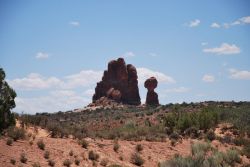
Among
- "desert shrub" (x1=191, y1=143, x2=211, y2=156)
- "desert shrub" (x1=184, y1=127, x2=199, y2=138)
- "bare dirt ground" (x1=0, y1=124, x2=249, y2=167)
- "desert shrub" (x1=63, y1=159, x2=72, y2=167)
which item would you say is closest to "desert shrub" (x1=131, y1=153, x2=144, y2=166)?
"bare dirt ground" (x1=0, y1=124, x2=249, y2=167)

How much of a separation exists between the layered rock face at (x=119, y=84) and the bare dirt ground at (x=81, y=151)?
63696 millimetres

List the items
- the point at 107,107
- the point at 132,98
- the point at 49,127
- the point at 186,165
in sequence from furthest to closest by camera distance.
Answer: the point at 132,98 < the point at 107,107 < the point at 49,127 < the point at 186,165

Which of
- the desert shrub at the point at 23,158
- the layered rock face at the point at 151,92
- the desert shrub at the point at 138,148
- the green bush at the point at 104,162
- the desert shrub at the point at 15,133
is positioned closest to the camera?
the desert shrub at the point at 23,158

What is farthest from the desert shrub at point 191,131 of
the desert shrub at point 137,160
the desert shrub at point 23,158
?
the desert shrub at point 23,158

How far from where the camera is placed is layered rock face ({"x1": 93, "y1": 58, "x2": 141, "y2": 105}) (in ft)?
305

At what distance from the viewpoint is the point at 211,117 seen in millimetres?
41656

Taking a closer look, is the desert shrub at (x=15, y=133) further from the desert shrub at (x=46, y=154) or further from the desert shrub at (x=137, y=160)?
the desert shrub at (x=137, y=160)

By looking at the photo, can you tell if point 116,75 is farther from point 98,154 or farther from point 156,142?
point 98,154

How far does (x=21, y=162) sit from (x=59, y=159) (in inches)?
87.0

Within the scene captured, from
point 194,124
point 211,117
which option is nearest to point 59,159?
point 194,124

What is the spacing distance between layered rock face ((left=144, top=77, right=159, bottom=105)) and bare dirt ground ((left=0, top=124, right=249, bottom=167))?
6131 centimetres

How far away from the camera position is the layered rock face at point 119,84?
305ft

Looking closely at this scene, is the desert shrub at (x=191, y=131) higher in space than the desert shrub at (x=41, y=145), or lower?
higher

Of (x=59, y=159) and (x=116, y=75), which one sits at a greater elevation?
(x=116, y=75)
